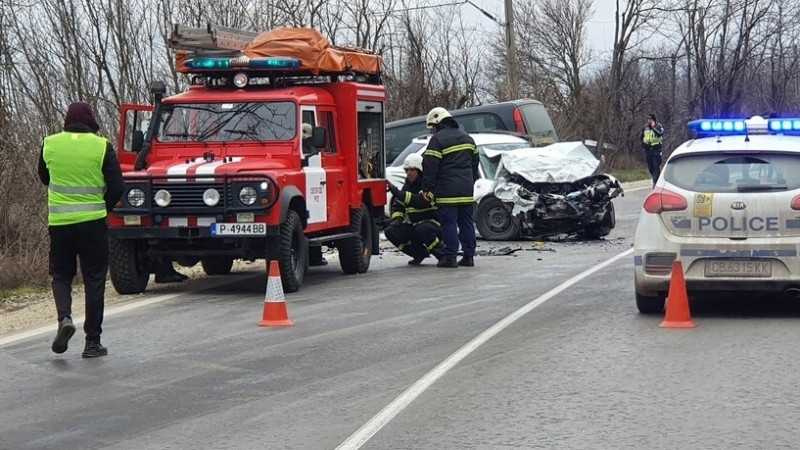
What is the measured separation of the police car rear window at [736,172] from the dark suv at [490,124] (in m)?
15.3

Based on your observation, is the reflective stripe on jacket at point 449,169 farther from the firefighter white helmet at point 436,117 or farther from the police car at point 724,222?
the police car at point 724,222

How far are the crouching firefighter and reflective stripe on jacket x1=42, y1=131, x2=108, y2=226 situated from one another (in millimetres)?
6704

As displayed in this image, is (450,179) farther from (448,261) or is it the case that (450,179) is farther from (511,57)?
(511,57)

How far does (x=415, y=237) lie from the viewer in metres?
16.2

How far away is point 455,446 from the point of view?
21.8 feet

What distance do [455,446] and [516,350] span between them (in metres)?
2.89

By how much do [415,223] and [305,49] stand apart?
112 inches

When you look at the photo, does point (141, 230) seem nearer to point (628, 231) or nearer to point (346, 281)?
point (346, 281)

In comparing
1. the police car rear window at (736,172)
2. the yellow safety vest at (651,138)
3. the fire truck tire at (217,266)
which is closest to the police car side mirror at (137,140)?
the fire truck tire at (217,266)

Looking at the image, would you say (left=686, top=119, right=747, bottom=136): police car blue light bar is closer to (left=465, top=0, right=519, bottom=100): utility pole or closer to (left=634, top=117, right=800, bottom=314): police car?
(left=634, top=117, right=800, bottom=314): police car

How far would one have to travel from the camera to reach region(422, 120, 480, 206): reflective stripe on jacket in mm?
15594

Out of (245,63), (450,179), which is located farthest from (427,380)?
(450,179)

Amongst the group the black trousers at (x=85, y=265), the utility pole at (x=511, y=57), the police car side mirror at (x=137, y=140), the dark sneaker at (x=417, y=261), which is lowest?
the dark sneaker at (x=417, y=261)

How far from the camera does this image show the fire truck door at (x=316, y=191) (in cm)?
1387
